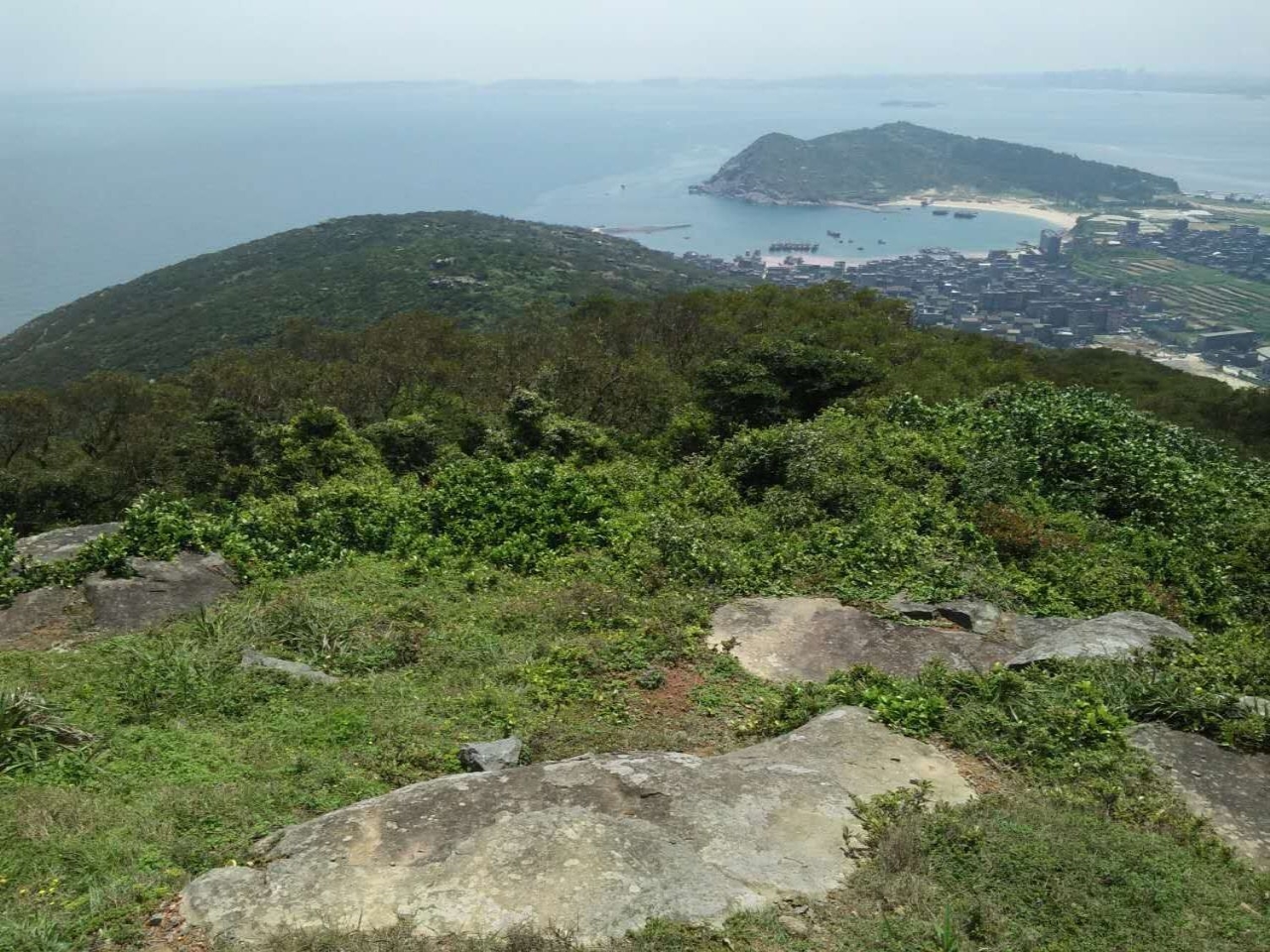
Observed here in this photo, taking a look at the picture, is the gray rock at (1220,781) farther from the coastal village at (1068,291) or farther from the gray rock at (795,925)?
the coastal village at (1068,291)

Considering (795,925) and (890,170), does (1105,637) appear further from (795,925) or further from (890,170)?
(890,170)

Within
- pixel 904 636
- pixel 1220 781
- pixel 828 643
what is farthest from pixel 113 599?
pixel 1220 781

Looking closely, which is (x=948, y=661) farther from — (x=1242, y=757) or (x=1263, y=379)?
(x=1263, y=379)

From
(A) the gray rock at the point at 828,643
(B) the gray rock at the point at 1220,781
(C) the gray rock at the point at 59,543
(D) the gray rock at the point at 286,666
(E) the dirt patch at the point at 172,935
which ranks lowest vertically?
(C) the gray rock at the point at 59,543

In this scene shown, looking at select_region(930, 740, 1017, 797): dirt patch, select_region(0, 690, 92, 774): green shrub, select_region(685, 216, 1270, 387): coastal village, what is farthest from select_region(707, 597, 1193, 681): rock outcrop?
select_region(685, 216, 1270, 387): coastal village

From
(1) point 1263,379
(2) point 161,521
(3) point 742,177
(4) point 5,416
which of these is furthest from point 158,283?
(3) point 742,177

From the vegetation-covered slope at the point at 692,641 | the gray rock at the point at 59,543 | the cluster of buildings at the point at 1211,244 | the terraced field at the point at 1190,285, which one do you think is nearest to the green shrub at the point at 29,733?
the vegetation-covered slope at the point at 692,641

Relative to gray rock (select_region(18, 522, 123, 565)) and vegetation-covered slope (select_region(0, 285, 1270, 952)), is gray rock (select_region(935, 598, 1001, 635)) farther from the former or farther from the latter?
gray rock (select_region(18, 522, 123, 565))
